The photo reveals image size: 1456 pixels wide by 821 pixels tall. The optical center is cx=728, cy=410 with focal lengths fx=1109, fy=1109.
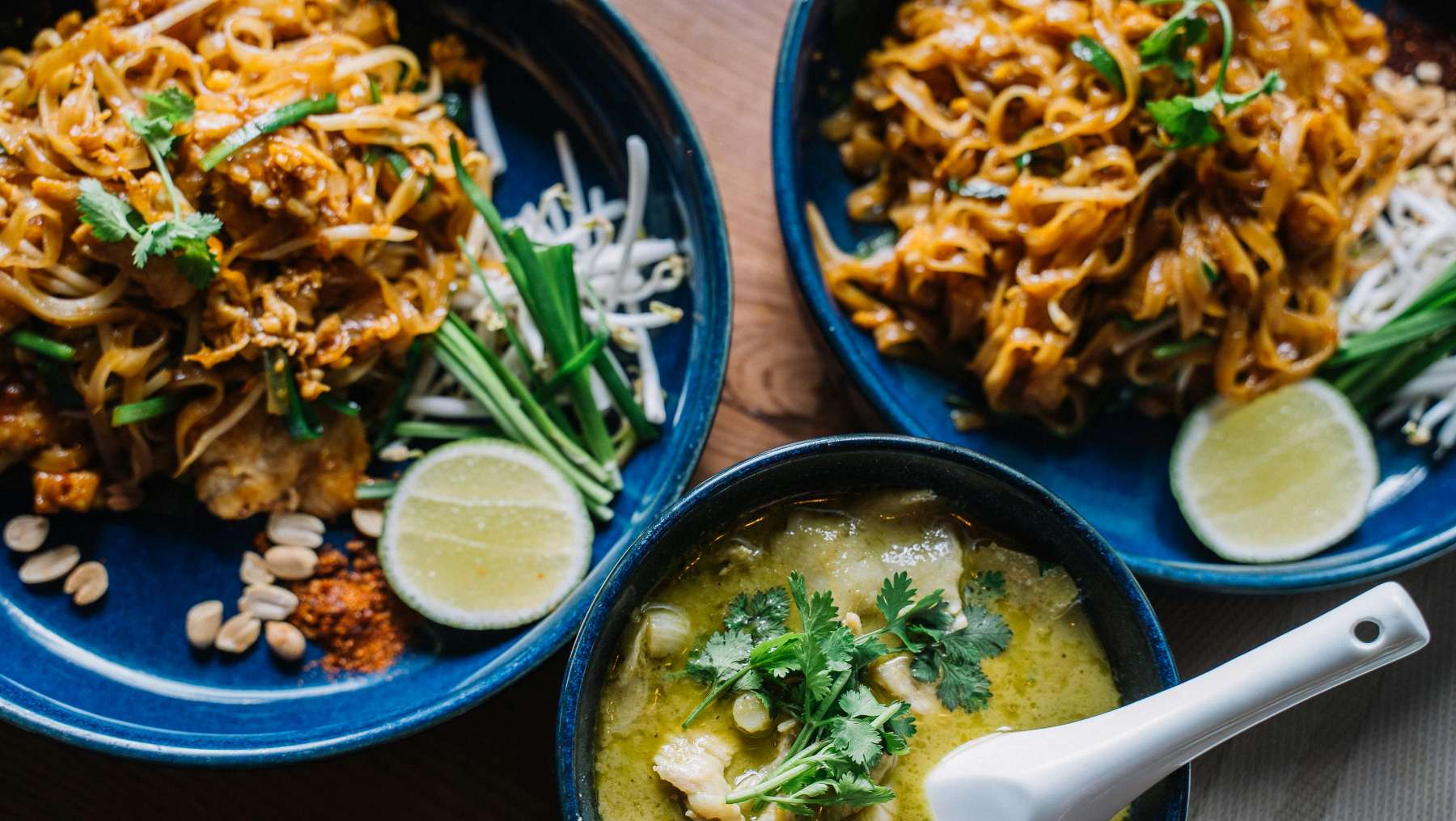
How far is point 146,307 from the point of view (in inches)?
90.4

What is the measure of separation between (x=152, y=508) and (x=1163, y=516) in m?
2.32

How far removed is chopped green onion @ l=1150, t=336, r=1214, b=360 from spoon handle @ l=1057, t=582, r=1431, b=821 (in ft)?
2.75

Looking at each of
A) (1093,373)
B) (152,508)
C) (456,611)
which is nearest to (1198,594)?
(1093,373)

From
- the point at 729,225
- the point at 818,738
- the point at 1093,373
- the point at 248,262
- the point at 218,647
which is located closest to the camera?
the point at 818,738

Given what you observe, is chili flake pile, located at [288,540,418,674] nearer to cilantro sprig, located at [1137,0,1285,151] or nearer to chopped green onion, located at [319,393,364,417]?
chopped green onion, located at [319,393,364,417]

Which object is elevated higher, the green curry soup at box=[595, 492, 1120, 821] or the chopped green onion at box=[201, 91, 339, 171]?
the chopped green onion at box=[201, 91, 339, 171]

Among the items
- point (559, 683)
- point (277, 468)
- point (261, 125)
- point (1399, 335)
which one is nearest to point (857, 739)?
point (559, 683)

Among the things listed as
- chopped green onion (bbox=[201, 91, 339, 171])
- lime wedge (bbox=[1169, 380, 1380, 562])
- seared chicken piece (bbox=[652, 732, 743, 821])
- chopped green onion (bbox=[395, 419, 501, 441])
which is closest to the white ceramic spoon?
seared chicken piece (bbox=[652, 732, 743, 821])

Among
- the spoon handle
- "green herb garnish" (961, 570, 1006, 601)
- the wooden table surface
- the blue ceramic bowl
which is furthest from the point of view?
the wooden table surface

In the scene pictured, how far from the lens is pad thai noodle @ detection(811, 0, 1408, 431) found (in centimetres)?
244

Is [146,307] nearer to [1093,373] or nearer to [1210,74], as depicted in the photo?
[1093,373]

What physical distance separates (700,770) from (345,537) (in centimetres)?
110

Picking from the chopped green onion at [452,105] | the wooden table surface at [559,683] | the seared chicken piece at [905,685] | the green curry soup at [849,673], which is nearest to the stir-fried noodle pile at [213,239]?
the chopped green onion at [452,105]

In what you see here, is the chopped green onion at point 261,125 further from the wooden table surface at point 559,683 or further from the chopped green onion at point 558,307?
the wooden table surface at point 559,683
